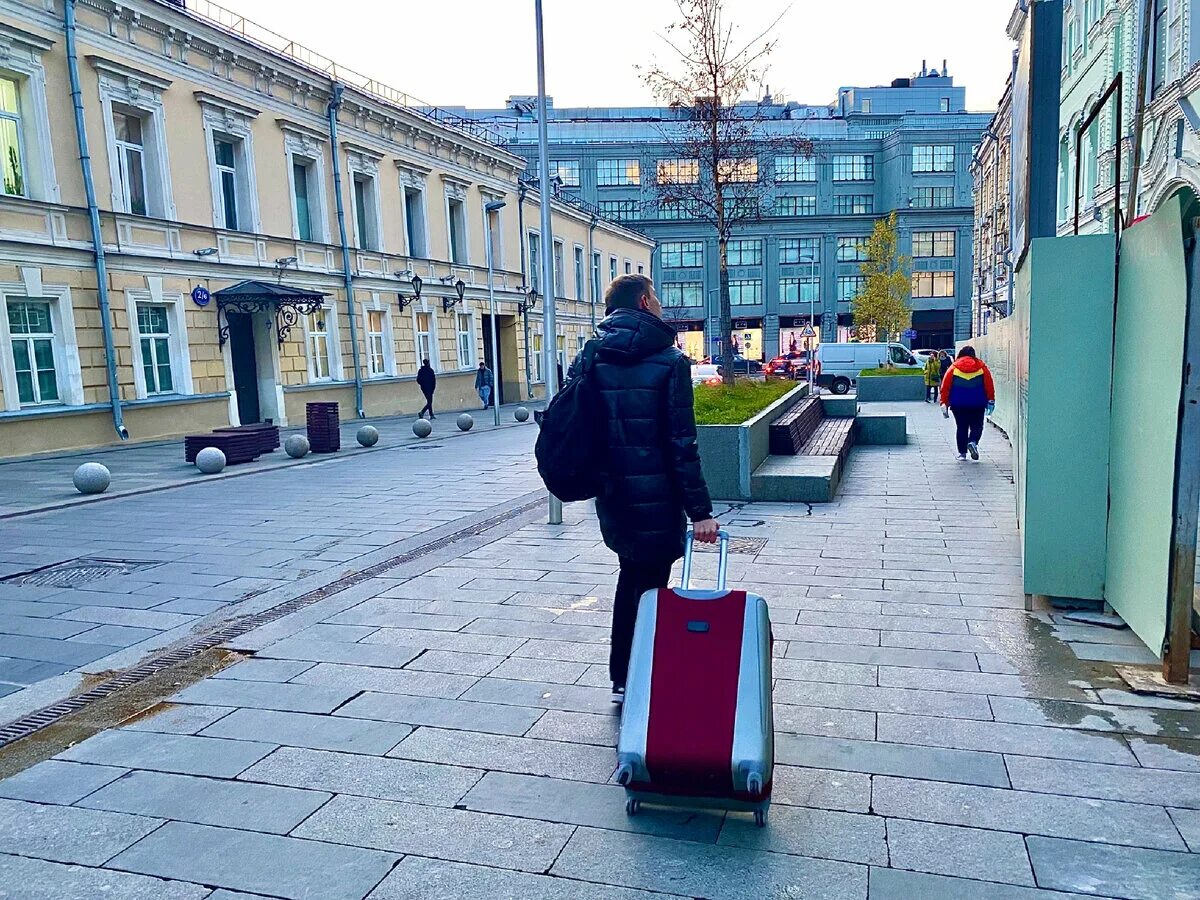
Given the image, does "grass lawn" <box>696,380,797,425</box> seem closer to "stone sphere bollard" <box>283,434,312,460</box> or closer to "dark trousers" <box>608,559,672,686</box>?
"dark trousers" <box>608,559,672,686</box>

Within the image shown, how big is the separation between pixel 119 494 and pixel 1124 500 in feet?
37.9

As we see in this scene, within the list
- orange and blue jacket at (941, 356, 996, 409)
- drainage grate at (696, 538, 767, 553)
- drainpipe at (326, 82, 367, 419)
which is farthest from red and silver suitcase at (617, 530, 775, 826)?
drainpipe at (326, 82, 367, 419)

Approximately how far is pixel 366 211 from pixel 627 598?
25937 millimetres

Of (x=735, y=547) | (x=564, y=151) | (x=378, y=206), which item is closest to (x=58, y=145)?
(x=378, y=206)

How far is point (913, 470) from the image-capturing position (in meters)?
12.6

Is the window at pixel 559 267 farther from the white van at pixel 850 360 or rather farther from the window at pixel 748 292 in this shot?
the window at pixel 748 292

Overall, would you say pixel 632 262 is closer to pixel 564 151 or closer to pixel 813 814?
pixel 564 151

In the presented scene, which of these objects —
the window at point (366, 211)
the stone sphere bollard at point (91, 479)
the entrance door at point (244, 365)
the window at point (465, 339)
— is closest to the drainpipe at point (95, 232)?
the entrance door at point (244, 365)

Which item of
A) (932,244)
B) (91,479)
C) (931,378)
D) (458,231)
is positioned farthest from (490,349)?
(932,244)

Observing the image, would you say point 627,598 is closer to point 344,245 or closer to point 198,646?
point 198,646

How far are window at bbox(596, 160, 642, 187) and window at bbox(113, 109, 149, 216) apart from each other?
167 ft

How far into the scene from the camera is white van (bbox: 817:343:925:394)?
38.0m

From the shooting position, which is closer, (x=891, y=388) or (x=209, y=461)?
(x=209, y=461)

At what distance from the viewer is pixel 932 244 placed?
66688mm
